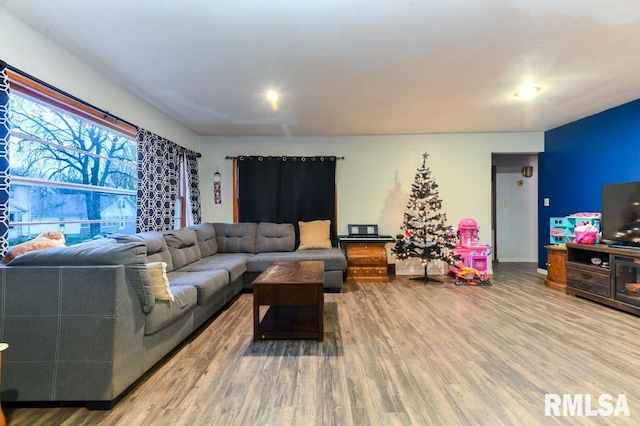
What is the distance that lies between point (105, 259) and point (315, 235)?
331 cm

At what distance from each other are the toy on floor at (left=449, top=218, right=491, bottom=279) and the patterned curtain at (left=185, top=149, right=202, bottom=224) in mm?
4396

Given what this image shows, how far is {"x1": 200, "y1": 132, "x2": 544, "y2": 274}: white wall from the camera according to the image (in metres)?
5.13

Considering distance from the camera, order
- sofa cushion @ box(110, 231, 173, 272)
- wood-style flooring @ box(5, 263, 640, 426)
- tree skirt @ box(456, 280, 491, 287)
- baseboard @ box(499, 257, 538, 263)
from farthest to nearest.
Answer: baseboard @ box(499, 257, 538, 263) < tree skirt @ box(456, 280, 491, 287) < sofa cushion @ box(110, 231, 173, 272) < wood-style flooring @ box(5, 263, 640, 426)

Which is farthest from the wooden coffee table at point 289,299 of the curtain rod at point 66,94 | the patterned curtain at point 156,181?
the curtain rod at point 66,94

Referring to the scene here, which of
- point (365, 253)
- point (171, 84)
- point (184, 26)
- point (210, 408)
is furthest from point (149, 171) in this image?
point (365, 253)

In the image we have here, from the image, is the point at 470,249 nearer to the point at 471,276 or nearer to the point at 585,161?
the point at 471,276

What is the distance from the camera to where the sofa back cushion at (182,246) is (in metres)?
3.33

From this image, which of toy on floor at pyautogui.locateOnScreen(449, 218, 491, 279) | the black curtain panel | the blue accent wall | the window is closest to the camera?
the window

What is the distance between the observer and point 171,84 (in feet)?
10.1

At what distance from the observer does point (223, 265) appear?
3461 millimetres

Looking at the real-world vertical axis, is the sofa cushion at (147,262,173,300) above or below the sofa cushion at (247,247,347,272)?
above

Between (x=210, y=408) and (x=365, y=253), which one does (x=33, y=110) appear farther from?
(x=365, y=253)

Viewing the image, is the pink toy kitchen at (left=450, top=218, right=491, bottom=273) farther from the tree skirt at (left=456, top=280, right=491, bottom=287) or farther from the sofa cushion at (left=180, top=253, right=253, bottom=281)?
the sofa cushion at (left=180, top=253, right=253, bottom=281)

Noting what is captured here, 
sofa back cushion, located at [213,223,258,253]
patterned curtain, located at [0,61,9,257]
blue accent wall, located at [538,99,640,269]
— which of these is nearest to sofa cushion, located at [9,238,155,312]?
patterned curtain, located at [0,61,9,257]
